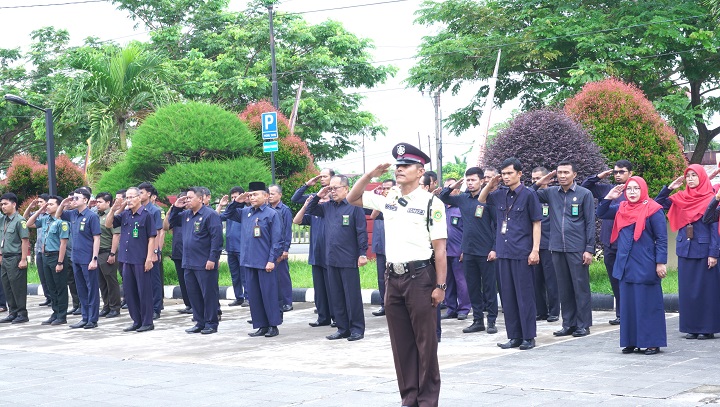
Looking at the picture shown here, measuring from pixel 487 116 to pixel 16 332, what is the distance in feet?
43.7

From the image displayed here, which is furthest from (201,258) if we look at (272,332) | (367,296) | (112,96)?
(112,96)

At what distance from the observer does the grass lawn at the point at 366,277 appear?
13.7 m

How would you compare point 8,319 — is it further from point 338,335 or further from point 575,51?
point 575,51

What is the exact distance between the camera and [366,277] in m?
17.4

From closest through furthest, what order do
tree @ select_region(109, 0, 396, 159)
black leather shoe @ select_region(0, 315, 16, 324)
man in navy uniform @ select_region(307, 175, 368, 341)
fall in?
man in navy uniform @ select_region(307, 175, 368, 341) → black leather shoe @ select_region(0, 315, 16, 324) → tree @ select_region(109, 0, 396, 159)

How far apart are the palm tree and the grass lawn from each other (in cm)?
318

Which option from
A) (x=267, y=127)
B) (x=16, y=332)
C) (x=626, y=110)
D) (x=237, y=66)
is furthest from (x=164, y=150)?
(x=237, y=66)

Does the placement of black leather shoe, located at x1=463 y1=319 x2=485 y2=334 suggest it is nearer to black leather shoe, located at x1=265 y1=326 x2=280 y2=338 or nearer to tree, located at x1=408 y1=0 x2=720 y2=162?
black leather shoe, located at x1=265 y1=326 x2=280 y2=338

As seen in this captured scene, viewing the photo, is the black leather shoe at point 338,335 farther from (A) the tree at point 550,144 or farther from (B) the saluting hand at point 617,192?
(A) the tree at point 550,144

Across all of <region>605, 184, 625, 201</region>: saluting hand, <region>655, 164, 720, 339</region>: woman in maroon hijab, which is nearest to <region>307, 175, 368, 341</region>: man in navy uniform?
<region>605, 184, 625, 201</region>: saluting hand

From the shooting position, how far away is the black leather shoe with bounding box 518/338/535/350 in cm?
927

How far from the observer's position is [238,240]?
1490 cm

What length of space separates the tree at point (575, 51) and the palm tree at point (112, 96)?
31.7 ft

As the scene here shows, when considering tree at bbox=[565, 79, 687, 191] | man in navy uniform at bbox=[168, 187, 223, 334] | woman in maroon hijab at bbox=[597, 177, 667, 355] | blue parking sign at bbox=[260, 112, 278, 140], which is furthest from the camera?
blue parking sign at bbox=[260, 112, 278, 140]
